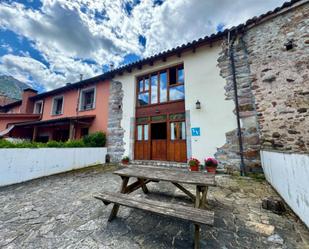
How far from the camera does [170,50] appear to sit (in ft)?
22.4

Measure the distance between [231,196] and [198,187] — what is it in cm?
171

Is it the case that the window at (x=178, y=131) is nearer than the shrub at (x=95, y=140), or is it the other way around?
the window at (x=178, y=131)

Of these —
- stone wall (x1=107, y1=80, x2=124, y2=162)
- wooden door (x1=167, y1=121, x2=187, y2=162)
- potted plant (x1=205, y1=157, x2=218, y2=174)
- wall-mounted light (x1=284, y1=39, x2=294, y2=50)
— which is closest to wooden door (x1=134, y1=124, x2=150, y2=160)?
stone wall (x1=107, y1=80, x2=124, y2=162)

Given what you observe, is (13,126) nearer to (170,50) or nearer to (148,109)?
(148,109)

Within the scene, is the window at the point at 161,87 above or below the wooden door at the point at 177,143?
above

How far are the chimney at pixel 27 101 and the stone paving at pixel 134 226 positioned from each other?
Answer: 1328 cm

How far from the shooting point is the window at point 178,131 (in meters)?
6.63

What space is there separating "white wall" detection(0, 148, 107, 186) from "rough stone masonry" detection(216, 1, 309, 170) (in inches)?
258

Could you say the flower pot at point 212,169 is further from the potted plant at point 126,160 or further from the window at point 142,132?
the potted plant at point 126,160

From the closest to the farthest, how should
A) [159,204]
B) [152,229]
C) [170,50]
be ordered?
→ 1. [159,204]
2. [152,229]
3. [170,50]

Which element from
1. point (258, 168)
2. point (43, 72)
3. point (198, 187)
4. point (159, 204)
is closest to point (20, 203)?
point (159, 204)

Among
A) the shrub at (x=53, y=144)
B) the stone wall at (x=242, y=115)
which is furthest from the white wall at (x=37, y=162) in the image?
the stone wall at (x=242, y=115)

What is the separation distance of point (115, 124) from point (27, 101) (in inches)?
433

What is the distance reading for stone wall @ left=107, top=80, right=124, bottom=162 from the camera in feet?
26.3
